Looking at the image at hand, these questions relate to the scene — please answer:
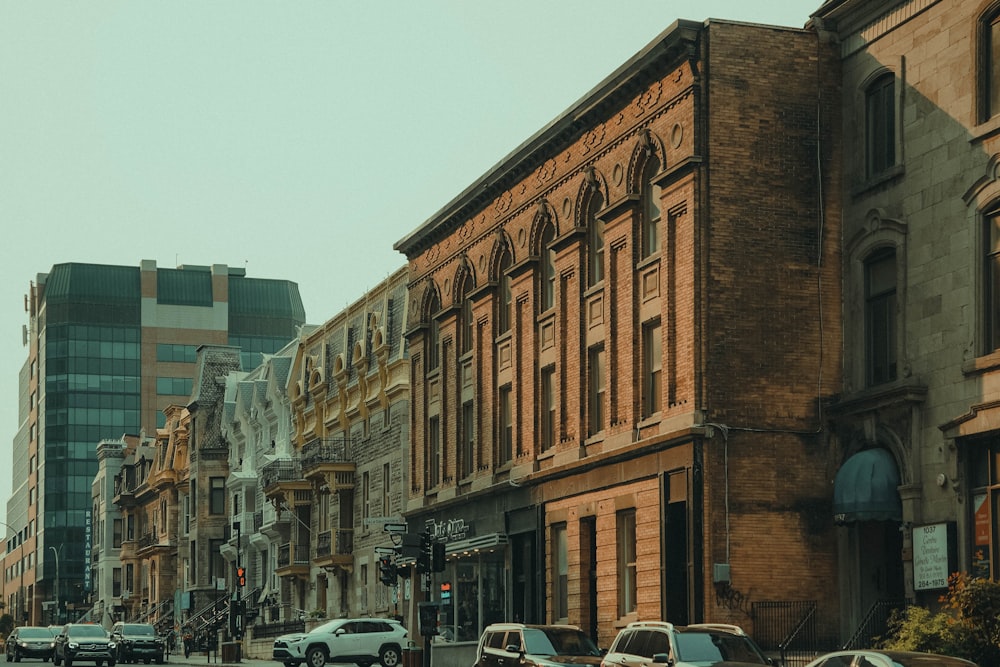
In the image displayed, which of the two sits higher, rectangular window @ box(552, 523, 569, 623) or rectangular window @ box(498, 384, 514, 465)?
rectangular window @ box(498, 384, 514, 465)

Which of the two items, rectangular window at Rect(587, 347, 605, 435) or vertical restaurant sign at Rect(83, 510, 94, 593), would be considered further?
vertical restaurant sign at Rect(83, 510, 94, 593)

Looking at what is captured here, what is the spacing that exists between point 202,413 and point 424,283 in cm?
3996

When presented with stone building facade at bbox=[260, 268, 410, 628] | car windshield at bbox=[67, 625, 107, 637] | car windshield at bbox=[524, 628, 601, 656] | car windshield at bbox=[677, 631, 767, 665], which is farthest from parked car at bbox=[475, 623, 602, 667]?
Result: car windshield at bbox=[67, 625, 107, 637]

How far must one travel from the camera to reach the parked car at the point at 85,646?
5969 cm

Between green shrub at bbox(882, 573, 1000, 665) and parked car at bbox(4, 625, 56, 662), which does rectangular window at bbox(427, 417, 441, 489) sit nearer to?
green shrub at bbox(882, 573, 1000, 665)

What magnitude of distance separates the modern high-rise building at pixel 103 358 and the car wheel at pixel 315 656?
114834mm

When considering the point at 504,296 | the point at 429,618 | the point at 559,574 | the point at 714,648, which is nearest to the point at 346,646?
the point at 559,574

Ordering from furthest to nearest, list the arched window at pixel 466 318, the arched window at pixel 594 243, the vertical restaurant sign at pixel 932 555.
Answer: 1. the arched window at pixel 466 318
2. the arched window at pixel 594 243
3. the vertical restaurant sign at pixel 932 555

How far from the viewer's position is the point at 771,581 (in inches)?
1363

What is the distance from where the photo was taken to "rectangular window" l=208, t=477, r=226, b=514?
294 ft

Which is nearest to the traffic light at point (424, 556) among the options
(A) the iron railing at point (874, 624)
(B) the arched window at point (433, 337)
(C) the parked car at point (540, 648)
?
(C) the parked car at point (540, 648)

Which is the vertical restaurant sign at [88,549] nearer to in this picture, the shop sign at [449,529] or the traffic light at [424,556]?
the shop sign at [449,529]

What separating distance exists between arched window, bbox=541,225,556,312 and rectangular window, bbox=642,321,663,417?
6154 millimetres

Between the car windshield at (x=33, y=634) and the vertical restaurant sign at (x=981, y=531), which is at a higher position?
the vertical restaurant sign at (x=981, y=531)
